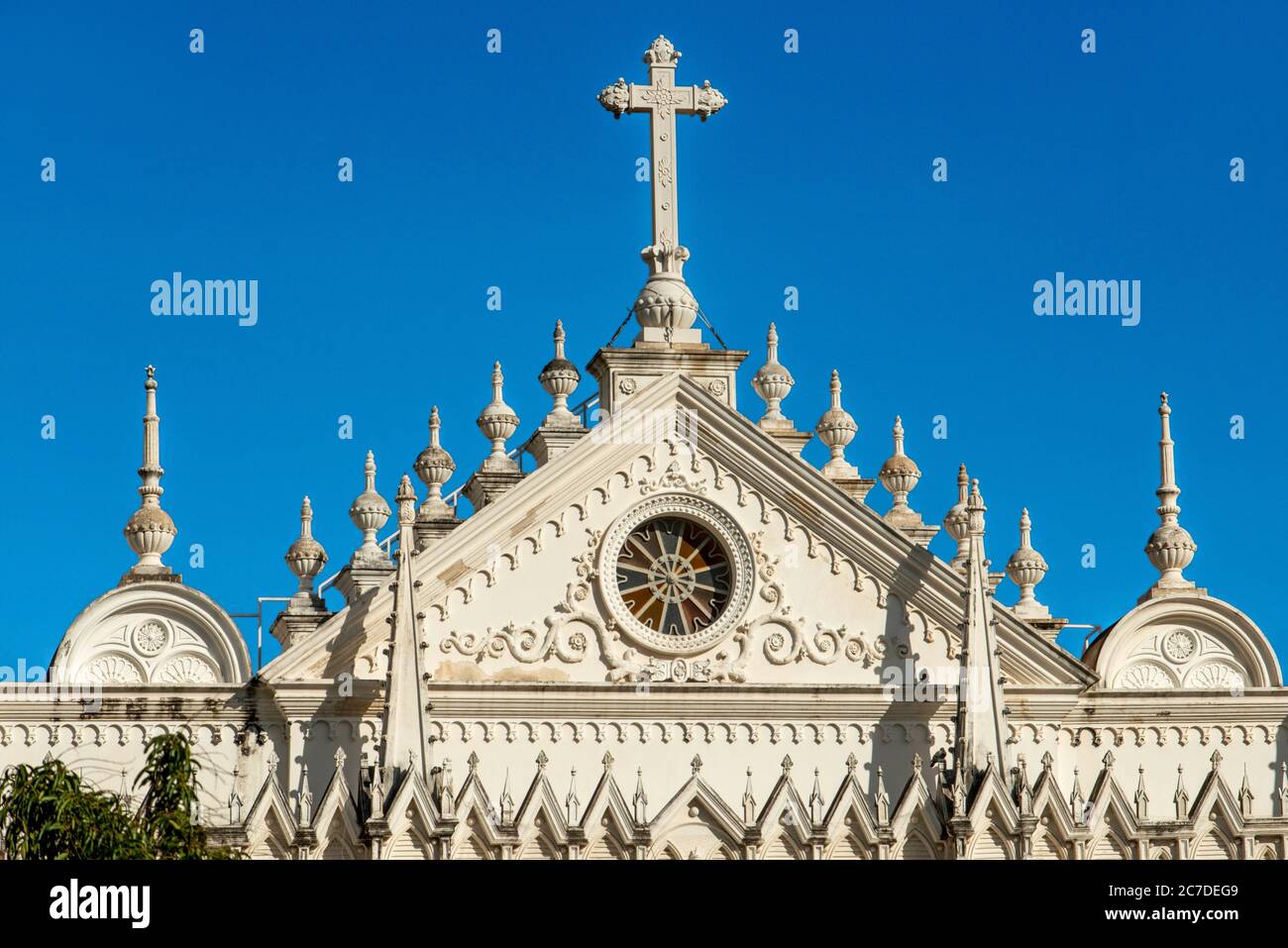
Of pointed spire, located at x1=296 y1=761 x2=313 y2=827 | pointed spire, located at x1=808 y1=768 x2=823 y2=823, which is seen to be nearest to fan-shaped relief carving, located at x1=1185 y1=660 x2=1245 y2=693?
pointed spire, located at x1=808 y1=768 x2=823 y2=823

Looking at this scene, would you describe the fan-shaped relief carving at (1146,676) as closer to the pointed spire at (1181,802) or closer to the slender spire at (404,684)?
the pointed spire at (1181,802)

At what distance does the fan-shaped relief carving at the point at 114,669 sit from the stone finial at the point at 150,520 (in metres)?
1.44

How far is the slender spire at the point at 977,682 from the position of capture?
47.9 metres

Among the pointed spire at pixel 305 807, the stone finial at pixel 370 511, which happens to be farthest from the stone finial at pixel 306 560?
the pointed spire at pixel 305 807

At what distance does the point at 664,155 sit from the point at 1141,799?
13.8 m

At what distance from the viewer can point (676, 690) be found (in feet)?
160

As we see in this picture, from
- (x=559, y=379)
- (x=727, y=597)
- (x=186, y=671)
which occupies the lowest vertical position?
(x=186, y=671)

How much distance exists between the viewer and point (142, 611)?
159 ft

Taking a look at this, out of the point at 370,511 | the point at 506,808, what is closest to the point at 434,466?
the point at 370,511

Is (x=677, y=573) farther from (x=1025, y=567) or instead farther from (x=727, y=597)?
(x=1025, y=567)
